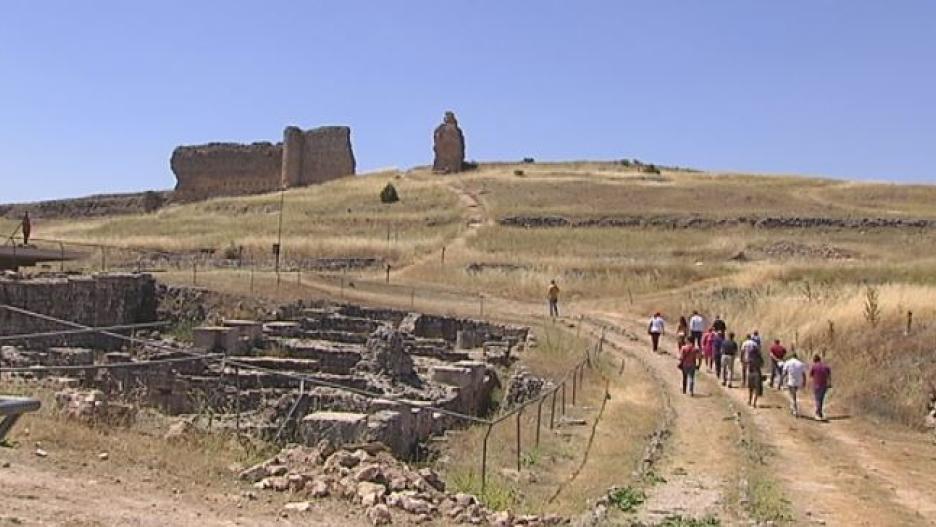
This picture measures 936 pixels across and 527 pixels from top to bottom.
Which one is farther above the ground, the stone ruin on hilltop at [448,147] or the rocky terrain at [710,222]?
the stone ruin on hilltop at [448,147]

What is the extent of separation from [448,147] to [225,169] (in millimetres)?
17316

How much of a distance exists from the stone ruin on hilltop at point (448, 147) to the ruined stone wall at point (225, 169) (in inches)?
484

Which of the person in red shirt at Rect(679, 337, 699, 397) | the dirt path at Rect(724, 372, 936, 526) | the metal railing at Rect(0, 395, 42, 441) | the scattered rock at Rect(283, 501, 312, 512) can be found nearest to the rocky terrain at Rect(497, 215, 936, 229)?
the person in red shirt at Rect(679, 337, 699, 397)

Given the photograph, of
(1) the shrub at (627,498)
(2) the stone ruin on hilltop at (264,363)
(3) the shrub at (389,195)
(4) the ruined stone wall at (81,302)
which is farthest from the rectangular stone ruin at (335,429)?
(3) the shrub at (389,195)

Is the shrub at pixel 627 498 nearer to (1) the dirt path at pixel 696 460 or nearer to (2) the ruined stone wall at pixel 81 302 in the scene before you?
(1) the dirt path at pixel 696 460

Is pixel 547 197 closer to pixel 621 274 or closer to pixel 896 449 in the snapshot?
pixel 621 274

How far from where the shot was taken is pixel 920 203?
2746 inches

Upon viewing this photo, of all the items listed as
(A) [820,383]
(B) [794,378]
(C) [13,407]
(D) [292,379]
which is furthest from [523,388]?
(C) [13,407]

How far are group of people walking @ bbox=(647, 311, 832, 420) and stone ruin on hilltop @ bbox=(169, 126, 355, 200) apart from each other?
59.7 meters

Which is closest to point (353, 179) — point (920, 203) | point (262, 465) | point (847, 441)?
point (920, 203)

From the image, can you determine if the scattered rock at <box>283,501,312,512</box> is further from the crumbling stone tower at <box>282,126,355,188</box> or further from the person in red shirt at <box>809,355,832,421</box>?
the crumbling stone tower at <box>282,126,355,188</box>

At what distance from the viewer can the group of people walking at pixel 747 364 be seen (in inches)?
788

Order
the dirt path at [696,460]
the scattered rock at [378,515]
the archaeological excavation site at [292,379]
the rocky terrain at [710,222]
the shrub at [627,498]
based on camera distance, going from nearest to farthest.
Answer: the scattered rock at [378,515] → the archaeological excavation site at [292,379] → the shrub at [627,498] → the dirt path at [696,460] → the rocky terrain at [710,222]

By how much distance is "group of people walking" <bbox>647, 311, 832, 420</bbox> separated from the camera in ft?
65.7
